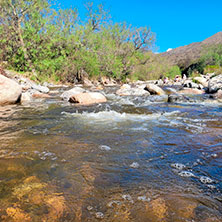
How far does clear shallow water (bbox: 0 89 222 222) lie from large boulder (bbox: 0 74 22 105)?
3555mm

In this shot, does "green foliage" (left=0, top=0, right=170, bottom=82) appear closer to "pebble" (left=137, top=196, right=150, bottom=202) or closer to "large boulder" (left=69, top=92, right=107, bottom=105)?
"large boulder" (left=69, top=92, right=107, bottom=105)

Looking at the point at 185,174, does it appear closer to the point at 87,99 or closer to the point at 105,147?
the point at 105,147

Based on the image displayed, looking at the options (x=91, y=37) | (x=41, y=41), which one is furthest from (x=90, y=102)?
(x=91, y=37)

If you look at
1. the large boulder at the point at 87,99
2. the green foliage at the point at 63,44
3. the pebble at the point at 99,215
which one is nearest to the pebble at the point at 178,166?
the pebble at the point at 99,215

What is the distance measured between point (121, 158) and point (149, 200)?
0.79m

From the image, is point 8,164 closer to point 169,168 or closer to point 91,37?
point 169,168

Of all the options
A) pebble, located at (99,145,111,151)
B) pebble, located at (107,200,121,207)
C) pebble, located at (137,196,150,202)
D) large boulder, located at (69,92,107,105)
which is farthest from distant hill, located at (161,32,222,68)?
pebble, located at (107,200,121,207)

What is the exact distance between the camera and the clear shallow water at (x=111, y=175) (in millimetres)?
1326

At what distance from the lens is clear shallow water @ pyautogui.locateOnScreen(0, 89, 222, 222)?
1.33 metres

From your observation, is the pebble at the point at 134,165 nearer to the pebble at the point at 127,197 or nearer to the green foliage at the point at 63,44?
the pebble at the point at 127,197

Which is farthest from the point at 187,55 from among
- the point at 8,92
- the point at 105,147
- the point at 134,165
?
the point at 134,165

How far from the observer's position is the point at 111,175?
182cm

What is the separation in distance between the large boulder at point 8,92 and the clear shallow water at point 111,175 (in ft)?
11.7

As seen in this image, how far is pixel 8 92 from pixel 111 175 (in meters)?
5.92
